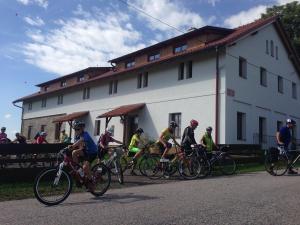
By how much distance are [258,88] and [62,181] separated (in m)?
19.4

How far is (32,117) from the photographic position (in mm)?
42000

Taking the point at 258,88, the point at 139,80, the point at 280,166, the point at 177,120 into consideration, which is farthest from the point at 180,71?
the point at 280,166

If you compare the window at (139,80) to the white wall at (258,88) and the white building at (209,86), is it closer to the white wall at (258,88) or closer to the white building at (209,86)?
the white building at (209,86)

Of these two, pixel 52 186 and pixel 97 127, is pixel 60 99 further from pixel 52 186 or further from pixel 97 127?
pixel 52 186

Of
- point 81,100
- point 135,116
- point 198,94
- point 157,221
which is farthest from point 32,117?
point 157,221

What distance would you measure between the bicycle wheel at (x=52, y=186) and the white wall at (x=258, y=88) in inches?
565

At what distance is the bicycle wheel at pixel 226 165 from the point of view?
14.0 metres

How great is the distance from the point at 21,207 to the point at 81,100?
2679 centimetres

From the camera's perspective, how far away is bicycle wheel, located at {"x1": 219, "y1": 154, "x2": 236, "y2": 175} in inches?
553

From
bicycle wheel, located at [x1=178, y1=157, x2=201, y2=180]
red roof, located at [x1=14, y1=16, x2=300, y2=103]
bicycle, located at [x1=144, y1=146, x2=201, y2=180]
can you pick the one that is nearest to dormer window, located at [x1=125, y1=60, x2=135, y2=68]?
red roof, located at [x1=14, y1=16, x2=300, y2=103]

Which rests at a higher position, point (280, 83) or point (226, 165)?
point (280, 83)

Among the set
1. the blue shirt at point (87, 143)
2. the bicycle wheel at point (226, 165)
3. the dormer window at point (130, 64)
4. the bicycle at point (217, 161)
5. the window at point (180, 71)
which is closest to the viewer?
the blue shirt at point (87, 143)

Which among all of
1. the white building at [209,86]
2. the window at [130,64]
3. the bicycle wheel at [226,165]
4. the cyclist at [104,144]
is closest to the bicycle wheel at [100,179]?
the cyclist at [104,144]

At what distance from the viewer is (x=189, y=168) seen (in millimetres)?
12820
